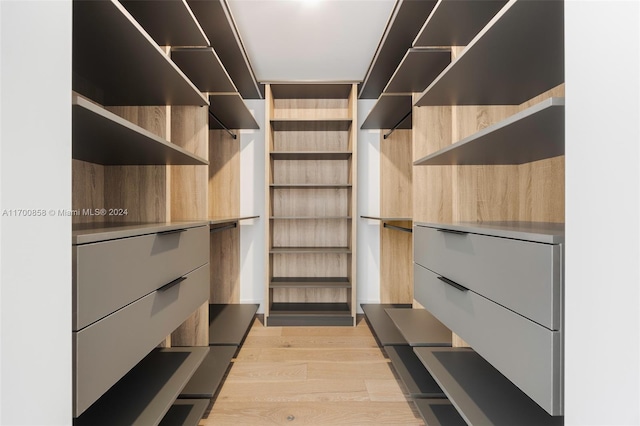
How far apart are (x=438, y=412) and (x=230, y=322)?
4.98ft

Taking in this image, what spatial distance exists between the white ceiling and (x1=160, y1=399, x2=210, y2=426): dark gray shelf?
1.95 metres

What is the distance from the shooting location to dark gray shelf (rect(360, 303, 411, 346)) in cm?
215

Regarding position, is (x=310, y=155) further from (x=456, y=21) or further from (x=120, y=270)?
(x=120, y=270)

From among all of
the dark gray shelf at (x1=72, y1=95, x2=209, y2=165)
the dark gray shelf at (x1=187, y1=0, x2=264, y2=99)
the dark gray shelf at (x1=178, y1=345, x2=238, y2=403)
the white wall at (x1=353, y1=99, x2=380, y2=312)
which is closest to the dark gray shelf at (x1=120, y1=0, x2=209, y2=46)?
the dark gray shelf at (x1=187, y1=0, x2=264, y2=99)

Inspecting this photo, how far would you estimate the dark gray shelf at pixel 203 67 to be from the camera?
164 cm

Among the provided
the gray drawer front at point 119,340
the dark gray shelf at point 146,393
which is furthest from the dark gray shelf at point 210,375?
the gray drawer front at point 119,340

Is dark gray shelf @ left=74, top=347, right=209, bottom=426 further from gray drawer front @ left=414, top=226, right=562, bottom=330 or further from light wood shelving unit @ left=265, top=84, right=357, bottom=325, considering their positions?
light wood shelving unit @ left=265, top=84, right=357, bottom=325

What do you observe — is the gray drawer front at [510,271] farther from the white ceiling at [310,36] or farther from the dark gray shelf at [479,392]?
the white ceiling at [310,36]

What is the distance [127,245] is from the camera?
3.02ft

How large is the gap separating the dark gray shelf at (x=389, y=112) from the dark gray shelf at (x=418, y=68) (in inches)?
1.9
